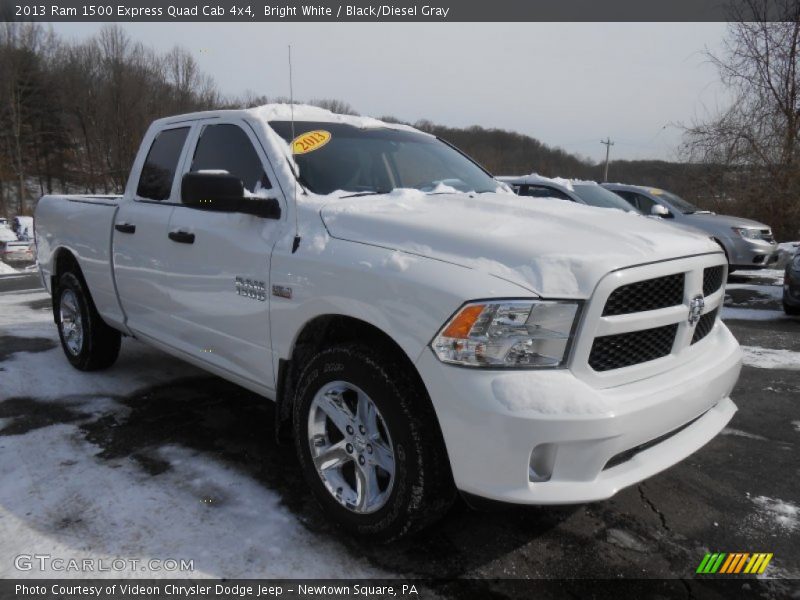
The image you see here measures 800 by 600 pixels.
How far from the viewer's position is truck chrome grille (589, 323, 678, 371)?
2102mm

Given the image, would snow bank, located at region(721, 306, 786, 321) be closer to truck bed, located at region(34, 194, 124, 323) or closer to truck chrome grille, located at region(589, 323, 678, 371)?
truck chrome grille, located at region(589, 323, 678, 371)

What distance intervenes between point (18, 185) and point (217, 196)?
45.5 m

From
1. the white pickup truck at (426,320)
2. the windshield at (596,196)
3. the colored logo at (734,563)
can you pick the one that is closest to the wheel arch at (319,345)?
the white pickup truck at (426,320)

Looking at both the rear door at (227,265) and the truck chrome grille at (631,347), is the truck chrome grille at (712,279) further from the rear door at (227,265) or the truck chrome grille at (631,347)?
the rear door at (227,265)

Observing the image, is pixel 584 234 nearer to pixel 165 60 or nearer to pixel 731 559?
pixel 731 559

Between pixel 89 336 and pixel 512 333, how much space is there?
3.86 m

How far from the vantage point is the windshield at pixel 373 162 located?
305 centimetres

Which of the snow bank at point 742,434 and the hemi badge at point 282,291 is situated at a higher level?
the hemi badge at point 282,291

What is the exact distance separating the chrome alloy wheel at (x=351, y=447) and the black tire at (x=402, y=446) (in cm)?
5

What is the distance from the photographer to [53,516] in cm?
264

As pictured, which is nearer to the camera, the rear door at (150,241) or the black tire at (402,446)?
the black tire at (402,446)

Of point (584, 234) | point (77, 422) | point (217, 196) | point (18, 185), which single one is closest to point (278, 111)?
point (217, 196)

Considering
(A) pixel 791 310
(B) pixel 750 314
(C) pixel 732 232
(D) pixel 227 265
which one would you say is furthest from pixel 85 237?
(C) pixel 732 232

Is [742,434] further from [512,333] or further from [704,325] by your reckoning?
[512,333]
